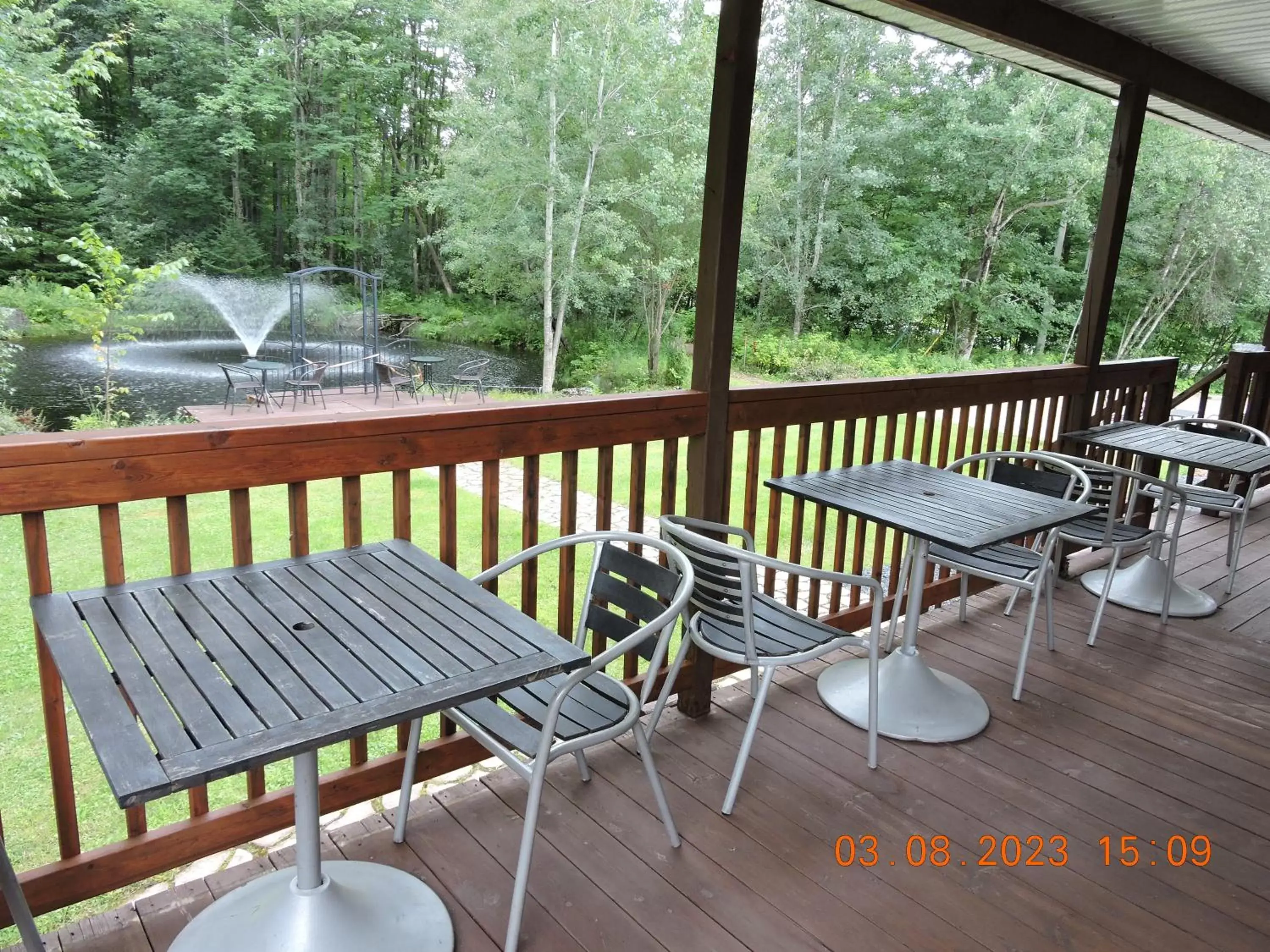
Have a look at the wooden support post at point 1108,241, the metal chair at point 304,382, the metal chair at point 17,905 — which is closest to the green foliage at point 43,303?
the metal chair at point 304,382

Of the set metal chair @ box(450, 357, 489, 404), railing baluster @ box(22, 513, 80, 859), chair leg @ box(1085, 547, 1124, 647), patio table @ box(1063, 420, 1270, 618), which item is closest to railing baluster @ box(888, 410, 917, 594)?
chair leg @ box(1085, 547, 1124, 647)

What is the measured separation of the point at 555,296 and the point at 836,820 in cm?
1421

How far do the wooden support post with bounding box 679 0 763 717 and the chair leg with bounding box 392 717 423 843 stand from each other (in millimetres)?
898

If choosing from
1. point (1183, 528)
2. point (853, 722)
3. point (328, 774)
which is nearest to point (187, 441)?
point (328, 774)

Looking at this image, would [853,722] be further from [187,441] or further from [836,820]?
[187,441]

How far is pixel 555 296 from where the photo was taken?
50.7 feet

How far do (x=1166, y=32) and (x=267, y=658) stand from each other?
3.81 metres

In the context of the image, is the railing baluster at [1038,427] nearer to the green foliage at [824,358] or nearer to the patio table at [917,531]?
the patio table at [917,531]

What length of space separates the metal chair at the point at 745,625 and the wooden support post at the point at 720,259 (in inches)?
8.5

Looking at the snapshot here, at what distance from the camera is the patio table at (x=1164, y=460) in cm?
333

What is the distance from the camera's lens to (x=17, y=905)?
4.04ft

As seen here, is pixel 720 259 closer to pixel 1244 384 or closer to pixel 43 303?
pixel 1244 384

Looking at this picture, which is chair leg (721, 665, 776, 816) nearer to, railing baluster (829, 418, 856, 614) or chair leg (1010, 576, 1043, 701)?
railing baluster (829, 418, 856, 614)
